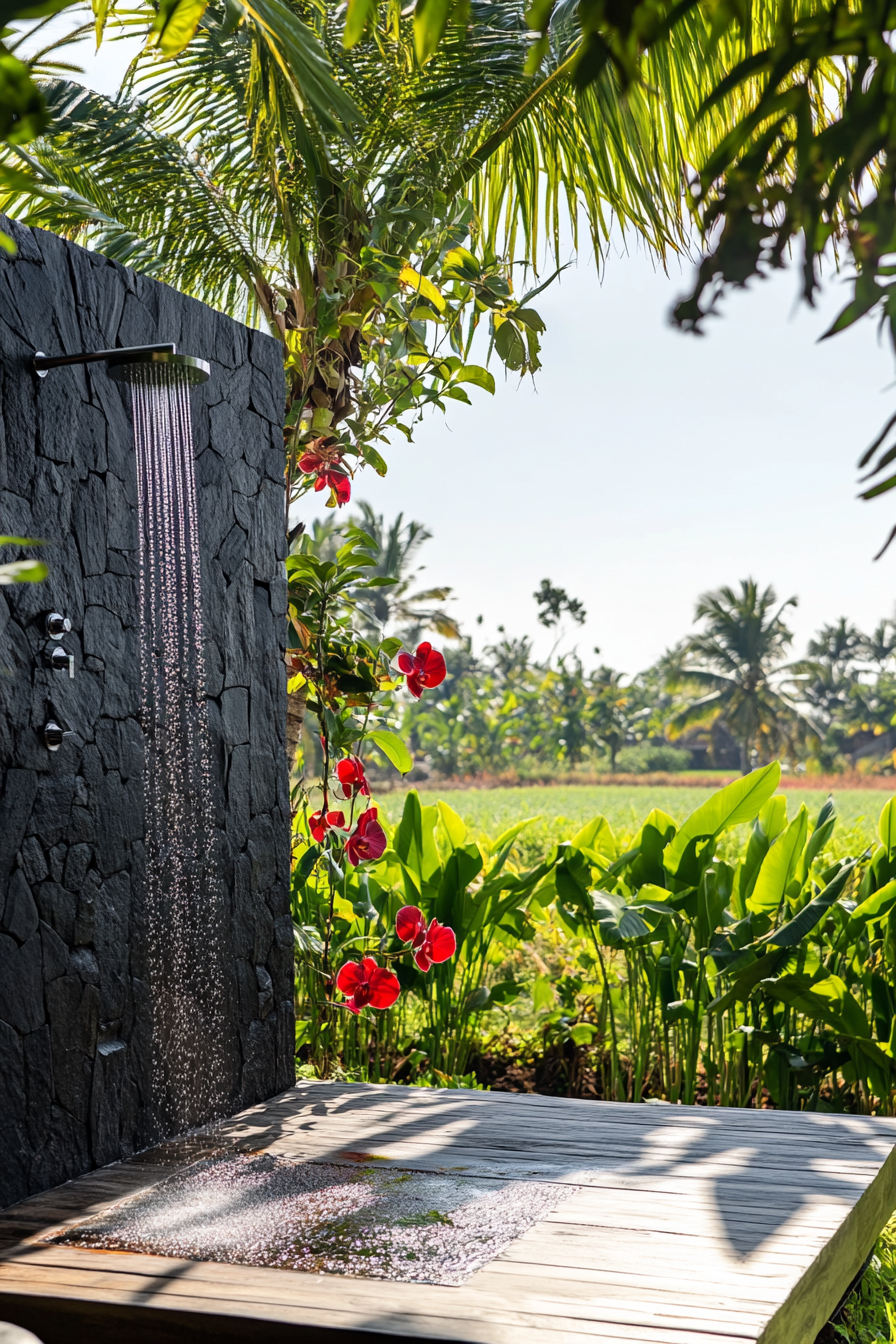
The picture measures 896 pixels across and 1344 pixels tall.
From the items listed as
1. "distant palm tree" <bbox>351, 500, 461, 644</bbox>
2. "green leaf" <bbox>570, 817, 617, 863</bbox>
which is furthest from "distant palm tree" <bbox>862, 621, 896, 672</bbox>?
"green leaf" <bbox>570, 817, 617, 863</bbox>

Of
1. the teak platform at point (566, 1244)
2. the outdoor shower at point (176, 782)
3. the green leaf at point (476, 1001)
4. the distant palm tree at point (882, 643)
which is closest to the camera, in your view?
the teak platform at point (566, 1244)

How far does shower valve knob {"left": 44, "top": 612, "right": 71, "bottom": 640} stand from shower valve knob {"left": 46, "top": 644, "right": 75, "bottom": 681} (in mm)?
29

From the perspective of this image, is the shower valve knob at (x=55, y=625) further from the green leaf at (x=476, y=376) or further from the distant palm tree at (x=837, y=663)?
the distant palm tree at (x=837, y=663)

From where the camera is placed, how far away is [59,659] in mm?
2365

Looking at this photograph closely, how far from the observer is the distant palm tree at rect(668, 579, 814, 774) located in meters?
29.2

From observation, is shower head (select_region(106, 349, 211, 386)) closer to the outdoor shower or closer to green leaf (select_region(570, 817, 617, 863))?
the outdoor shower

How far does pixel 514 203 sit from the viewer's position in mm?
4012

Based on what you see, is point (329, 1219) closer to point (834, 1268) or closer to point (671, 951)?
point (834, 1268)

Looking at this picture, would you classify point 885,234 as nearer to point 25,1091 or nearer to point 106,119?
point 25,1091

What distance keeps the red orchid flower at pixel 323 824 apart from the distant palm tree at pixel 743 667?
26591 millimetres

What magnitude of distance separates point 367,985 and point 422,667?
3.16ft

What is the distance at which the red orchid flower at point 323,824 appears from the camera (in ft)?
11.4

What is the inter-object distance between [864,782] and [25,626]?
98.9 feet

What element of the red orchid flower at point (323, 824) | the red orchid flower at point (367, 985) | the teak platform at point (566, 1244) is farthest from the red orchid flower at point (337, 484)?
the teak platform at point (566, 1244)
